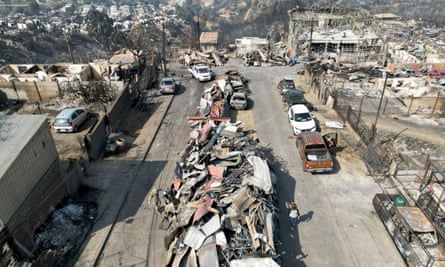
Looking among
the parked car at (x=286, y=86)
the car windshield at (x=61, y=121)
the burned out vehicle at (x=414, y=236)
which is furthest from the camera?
the parked car at (x=286, y=86)

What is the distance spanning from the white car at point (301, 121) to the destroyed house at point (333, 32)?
20.7 metres

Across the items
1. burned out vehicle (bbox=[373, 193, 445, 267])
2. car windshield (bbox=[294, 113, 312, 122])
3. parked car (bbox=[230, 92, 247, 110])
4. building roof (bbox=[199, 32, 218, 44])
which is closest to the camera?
burned out vehicle (bbox=[373, 193, 445, 267])

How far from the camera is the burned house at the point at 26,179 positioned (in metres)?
10.5

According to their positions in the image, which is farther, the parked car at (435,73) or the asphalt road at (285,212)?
the parked car at (435,73)

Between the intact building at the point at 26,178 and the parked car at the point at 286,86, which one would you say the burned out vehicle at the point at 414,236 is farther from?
the parked car at the point at 286,86

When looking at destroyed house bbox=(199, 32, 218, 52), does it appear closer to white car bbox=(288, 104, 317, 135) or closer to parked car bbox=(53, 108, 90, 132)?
white car bbox=(288, 104, 317, 135)

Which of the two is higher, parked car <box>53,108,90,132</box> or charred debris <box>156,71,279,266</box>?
parked car <box>53,108,90,132</box>

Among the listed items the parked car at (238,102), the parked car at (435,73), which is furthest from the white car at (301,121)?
the parked car at (435,73)

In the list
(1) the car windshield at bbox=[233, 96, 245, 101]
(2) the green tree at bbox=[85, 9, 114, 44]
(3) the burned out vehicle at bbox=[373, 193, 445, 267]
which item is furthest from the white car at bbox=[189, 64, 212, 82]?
(2) the green tree at bbox=[85, 9, 114, 44]

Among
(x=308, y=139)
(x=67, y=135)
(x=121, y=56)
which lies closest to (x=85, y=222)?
(x=67, y=135)

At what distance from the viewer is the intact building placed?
10520 mm

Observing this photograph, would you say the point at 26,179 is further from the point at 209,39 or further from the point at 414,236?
the point at 209,39

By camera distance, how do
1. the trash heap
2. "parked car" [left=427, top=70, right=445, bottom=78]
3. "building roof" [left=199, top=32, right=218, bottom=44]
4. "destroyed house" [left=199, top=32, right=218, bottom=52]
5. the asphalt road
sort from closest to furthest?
the trash heap → the asphalt road → "parked car" [left=427, top=70, right=445, bottom=78] → "destroyed house" [left=199, top=32, right=218, bottom=52] → "building roof" [left=199, top=32, right=218, bottom=44]

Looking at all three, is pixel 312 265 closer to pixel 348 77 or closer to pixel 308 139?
pixel 308 139
